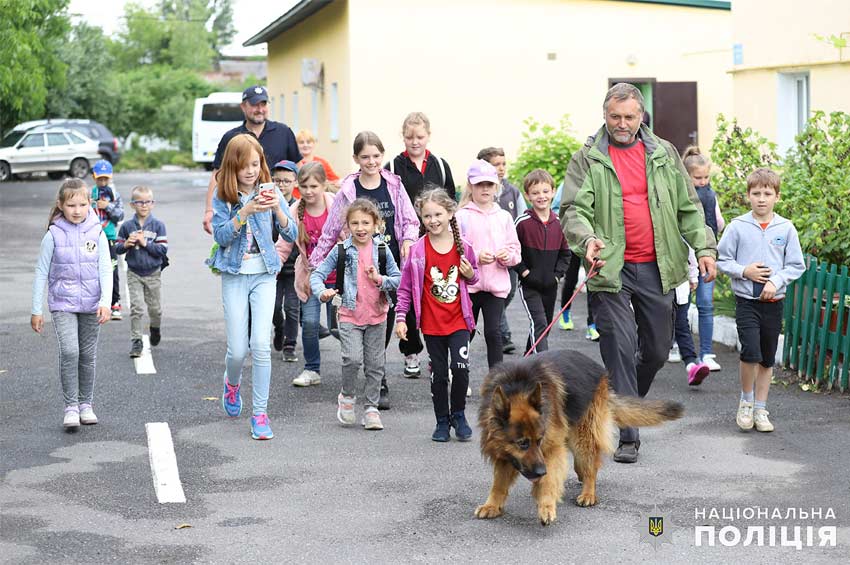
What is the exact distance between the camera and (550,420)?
5.85 m

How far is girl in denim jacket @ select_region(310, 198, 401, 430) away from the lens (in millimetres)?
8125

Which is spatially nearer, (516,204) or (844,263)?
(844,263)

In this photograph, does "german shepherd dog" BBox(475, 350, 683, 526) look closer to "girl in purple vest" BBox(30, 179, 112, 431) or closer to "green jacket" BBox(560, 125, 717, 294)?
"green jacket" BBox(560, 125, 717, 294)

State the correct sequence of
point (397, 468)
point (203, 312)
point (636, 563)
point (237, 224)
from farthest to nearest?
point (203, 312) → point (237, 224) → point (397, 468) → point (636, 563)

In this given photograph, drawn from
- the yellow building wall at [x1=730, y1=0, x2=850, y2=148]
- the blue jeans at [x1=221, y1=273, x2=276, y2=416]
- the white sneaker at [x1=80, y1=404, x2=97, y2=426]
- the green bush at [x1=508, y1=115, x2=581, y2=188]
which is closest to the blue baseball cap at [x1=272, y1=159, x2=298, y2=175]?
the blue jeans at [x1=221, y1=273, x2=276, y2=416]

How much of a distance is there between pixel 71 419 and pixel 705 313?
202 inches

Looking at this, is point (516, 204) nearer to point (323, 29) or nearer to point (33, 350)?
point (33, 350)

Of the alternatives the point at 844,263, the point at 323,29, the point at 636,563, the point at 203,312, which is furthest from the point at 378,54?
the point at 636,563

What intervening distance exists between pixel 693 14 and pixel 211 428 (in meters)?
20.7

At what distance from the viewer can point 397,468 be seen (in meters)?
7.03

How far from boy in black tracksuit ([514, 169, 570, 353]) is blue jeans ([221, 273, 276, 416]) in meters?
2.37

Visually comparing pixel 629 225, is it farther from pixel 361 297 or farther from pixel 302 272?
pixel 302 272

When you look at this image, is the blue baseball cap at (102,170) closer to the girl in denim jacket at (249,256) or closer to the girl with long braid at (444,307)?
the girl in denim jacket at (249,256)

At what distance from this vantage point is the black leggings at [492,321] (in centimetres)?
816
